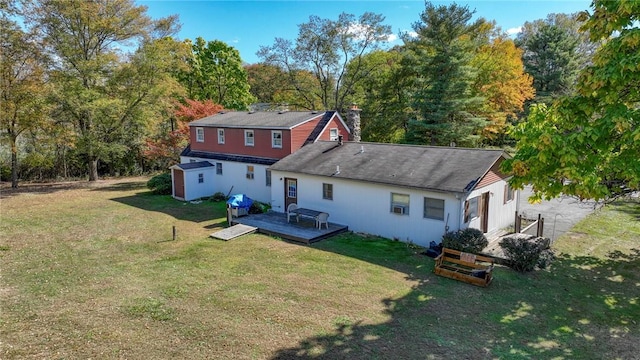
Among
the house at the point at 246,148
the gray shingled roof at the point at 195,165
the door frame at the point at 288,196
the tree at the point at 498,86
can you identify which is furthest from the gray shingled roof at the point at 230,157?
the tree at the point at 498,86

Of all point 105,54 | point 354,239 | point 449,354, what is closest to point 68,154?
point 105,54

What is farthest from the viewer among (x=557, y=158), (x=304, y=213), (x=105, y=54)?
(x=105, y=54)

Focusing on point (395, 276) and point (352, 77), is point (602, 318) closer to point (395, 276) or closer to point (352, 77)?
point (395, 276)

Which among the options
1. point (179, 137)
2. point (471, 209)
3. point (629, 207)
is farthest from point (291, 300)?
point (179, 137)

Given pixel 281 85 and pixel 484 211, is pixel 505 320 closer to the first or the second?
pixel 484 211

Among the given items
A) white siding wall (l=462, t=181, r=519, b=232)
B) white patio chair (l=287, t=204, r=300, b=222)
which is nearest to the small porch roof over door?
white patio chair (l=287, t=204, r=300, b=222)

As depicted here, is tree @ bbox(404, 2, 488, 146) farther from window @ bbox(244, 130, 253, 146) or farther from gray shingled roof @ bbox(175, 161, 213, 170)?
gray shingled roof @ bbox(175, 161, 213, 170)
